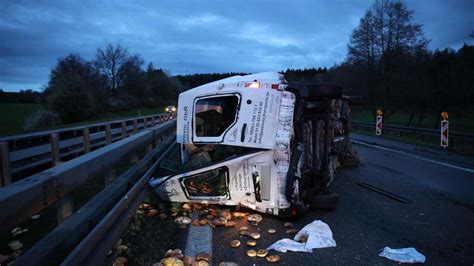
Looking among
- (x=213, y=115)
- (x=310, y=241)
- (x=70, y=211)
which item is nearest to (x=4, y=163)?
(x=70, y=211)

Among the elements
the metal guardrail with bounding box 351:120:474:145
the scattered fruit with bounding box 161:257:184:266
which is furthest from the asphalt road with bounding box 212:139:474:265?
the metal guardrail with bounding box 351:120:474:145

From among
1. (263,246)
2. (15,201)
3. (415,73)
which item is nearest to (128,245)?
(263,246)

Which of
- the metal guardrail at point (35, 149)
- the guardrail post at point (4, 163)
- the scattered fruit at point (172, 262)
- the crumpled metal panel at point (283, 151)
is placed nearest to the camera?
the scattered fruit at point (172, 262)

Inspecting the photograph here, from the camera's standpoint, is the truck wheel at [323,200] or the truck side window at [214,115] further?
the truck side window at [214,115]

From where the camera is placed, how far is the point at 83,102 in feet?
105

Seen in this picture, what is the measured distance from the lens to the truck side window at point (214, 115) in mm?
5367

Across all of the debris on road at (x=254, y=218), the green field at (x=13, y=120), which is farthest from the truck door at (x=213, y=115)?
the green field at (x=13, y=120)

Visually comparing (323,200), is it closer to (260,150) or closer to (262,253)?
(260,150)

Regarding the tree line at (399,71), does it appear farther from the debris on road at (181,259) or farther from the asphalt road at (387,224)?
the debris on road at (181,259)

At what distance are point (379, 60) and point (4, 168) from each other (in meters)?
29.1

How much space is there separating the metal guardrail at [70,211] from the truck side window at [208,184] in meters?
0.77

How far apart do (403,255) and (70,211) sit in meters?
3.26

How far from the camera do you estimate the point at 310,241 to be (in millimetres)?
3682

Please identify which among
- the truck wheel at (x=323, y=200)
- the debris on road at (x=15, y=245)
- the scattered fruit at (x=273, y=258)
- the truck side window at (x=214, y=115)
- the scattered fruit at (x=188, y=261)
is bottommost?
the scattered fruit at (x=273, y=258)
